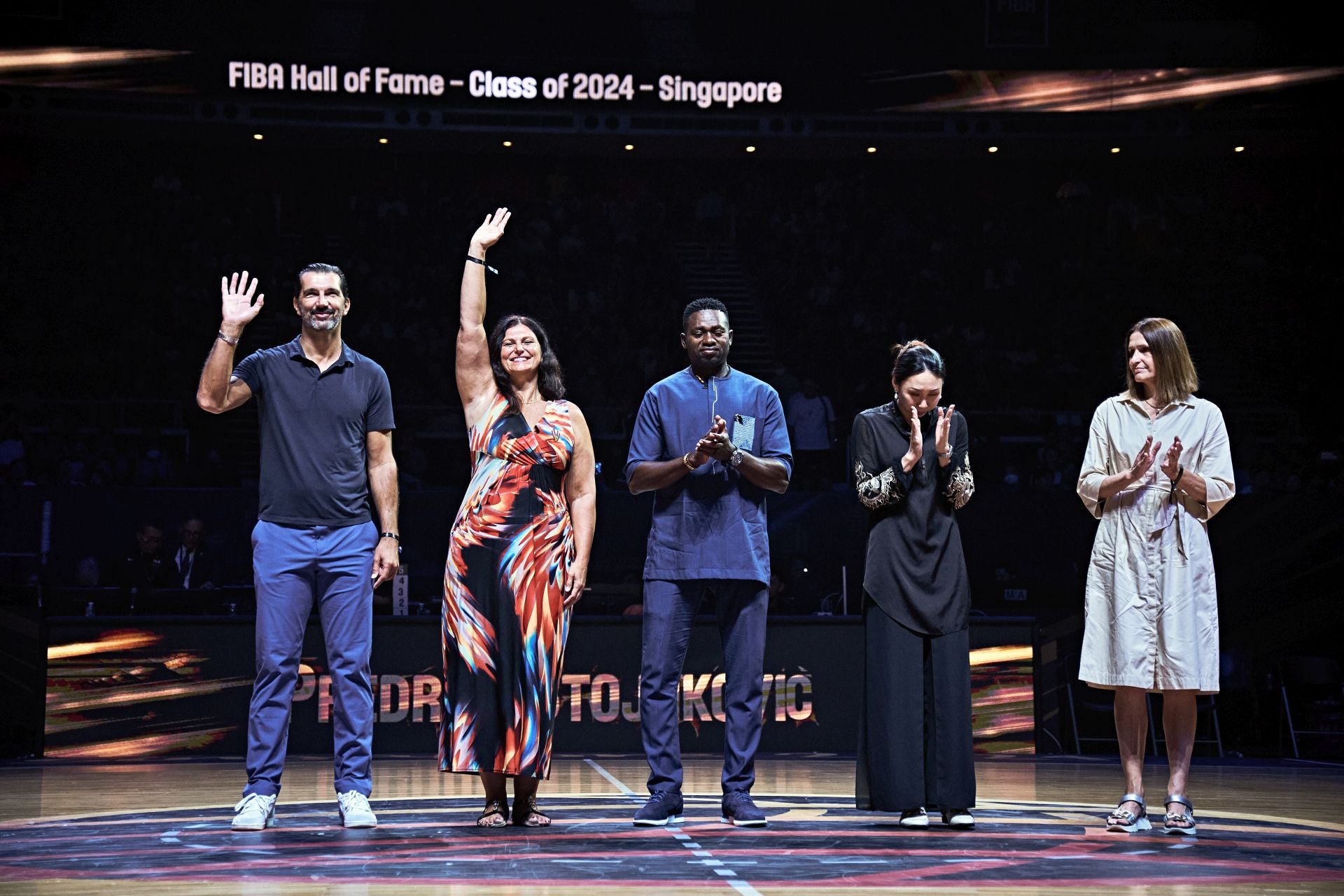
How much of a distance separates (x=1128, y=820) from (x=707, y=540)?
6.02 feet

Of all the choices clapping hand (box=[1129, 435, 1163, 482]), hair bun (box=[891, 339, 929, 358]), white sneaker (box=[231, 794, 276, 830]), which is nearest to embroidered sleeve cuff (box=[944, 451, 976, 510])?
hair bun (box=[891, 339, 929, 358])

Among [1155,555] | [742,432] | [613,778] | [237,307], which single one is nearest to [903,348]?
[742,432]

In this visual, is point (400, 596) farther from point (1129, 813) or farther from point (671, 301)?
point (671, 301)

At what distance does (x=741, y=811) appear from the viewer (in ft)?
17.2

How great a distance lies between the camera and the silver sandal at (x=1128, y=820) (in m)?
5.16

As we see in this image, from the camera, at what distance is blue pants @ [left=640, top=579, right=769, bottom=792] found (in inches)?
208

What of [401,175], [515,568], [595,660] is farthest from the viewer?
[401,175]

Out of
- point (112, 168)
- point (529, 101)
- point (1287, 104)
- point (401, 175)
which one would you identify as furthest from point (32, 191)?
point (1287, 104)

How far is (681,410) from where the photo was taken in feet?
18.1

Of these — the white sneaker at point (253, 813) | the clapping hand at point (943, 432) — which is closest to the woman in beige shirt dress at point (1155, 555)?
the clapping hand at point (943, 432)

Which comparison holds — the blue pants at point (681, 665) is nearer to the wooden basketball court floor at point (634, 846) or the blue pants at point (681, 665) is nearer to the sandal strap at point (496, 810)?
the wooden basketball court floor at point (634, 846)

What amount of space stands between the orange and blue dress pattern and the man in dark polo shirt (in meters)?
0.32

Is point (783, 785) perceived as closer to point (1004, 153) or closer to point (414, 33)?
point (414, 33)

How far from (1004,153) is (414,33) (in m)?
8.11
